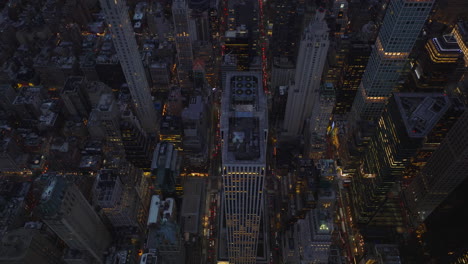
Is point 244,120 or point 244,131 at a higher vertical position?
point 244,120

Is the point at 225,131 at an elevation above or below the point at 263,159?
above

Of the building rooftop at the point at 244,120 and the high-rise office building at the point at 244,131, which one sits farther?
the building rooftop at the point at 244,120

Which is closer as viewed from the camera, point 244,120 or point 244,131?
point 244,131

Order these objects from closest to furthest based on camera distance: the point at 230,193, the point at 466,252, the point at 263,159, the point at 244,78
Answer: the point at 263,159
the point at 244,78
the point at 230,193
the point at 466,252

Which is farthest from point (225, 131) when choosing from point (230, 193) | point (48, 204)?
point (48, 204)

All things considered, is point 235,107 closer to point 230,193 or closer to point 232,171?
point 232,171

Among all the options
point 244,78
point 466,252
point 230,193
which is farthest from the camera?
point 466,252

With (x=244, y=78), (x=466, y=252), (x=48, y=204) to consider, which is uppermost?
(x=244, y=78)

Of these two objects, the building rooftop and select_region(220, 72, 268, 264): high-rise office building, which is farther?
the building rooftop
